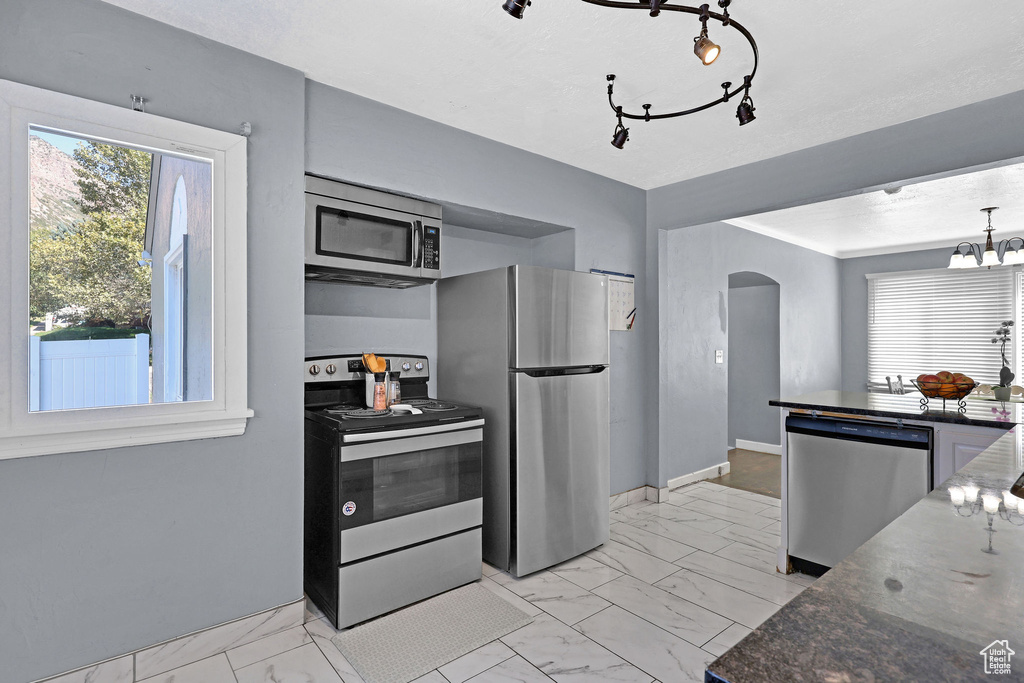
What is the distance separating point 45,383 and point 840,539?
3.53m

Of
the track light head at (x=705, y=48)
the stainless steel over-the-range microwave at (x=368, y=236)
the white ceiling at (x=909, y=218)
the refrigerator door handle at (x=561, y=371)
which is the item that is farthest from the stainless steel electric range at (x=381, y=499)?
the white ceiling at (x=909, y=218)

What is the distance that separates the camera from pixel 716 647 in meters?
2.15

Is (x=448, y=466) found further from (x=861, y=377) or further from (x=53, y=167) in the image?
(x=861, y=377)

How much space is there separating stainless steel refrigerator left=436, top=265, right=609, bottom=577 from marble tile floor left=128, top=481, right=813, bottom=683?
0.22 m

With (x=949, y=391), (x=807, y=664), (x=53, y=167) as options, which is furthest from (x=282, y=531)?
(x=949, y=391)

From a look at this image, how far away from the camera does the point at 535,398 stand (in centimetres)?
286

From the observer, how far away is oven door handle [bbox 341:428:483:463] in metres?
2.30

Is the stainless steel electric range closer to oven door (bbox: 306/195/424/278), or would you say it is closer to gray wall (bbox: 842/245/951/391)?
oven door (bbox: 306/195/424/278)

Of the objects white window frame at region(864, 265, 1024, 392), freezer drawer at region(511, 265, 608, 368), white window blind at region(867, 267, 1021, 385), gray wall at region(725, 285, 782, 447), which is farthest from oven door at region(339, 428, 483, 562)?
white window blind at region(867, 267, 1021, 385)

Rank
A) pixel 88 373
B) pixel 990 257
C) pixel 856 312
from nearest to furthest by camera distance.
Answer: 1. pixel 88 373
2. pixel 990 257
3. pixel 856 312

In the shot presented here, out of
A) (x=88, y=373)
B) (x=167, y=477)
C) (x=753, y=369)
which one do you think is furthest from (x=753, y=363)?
(x=88, y=373)

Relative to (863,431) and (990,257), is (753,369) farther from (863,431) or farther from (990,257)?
(863,431)

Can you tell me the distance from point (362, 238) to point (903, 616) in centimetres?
251
